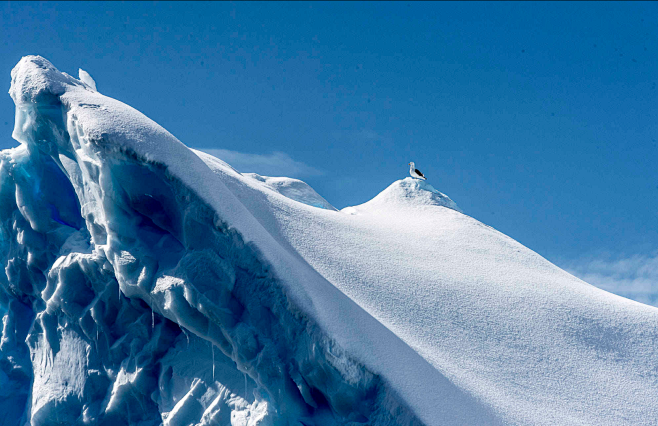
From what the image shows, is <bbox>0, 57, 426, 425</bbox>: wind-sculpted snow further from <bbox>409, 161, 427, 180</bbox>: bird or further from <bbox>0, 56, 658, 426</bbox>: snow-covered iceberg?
<bbox>409, 161, 427, 180</bbox>: bird

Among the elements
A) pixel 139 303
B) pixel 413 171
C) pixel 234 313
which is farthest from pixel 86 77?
pixel 413 171

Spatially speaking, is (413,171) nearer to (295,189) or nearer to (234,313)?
(295,189)

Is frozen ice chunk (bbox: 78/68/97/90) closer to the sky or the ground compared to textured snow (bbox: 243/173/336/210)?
closer to the ground

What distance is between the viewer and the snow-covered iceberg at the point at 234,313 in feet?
23.1

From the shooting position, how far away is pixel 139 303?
837cm

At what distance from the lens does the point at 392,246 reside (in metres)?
11.0

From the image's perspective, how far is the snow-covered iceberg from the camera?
23.1ft

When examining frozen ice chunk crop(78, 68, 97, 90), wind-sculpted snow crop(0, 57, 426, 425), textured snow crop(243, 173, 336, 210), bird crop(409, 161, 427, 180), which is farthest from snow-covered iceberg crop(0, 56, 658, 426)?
textured snow crop(243, 173, 336, 210)

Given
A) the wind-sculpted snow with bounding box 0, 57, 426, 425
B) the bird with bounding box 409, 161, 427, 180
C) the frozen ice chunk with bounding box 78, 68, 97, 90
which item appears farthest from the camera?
the bird with bounding box 409, 161, 427, 180

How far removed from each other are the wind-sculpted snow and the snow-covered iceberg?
0.08 ft

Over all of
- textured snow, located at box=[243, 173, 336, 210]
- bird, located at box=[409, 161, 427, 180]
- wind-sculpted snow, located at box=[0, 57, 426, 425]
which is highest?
bird, located at box=[409, 161, 427, 180]

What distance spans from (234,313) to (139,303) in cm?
187

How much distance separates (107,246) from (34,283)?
9.86 feet

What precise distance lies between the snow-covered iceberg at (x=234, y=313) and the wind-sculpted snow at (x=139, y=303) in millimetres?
26
